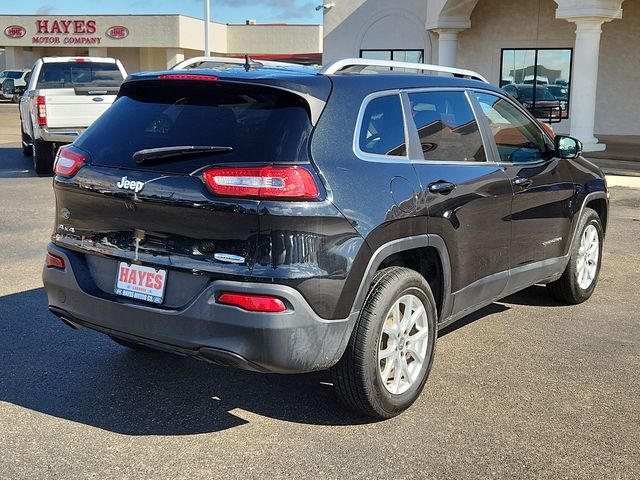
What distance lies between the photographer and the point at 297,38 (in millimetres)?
54250

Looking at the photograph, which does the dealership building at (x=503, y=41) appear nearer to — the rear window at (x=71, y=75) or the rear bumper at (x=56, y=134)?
the rear window at (x=71, y=75)

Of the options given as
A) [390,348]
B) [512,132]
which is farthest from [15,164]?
[390,348]

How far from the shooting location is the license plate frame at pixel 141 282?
3.83 meters

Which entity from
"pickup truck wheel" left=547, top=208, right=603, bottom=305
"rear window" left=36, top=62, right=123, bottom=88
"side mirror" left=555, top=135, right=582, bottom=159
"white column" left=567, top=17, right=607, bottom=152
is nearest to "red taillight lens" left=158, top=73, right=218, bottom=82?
"side mirror" left=555, top=135, right=582, bottom=159

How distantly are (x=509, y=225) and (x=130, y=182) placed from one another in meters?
2.56

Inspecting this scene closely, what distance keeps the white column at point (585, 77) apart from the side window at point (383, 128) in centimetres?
1474

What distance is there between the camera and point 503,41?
2323 cm

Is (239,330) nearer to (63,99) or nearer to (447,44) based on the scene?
(63,99)

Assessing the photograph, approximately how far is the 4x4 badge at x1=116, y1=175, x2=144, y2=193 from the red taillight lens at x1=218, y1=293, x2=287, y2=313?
0.74 m

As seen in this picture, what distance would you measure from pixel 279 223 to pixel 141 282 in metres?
0.82

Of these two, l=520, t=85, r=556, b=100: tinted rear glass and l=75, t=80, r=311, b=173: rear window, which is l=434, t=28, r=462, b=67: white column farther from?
l=75, t=80, r=311, b=173: rear window

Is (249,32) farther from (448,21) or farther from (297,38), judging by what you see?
(448,21)

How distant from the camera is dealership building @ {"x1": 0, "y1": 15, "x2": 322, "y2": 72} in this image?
49062mm

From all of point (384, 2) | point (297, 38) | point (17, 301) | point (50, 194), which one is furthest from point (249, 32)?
point (17, 301)
